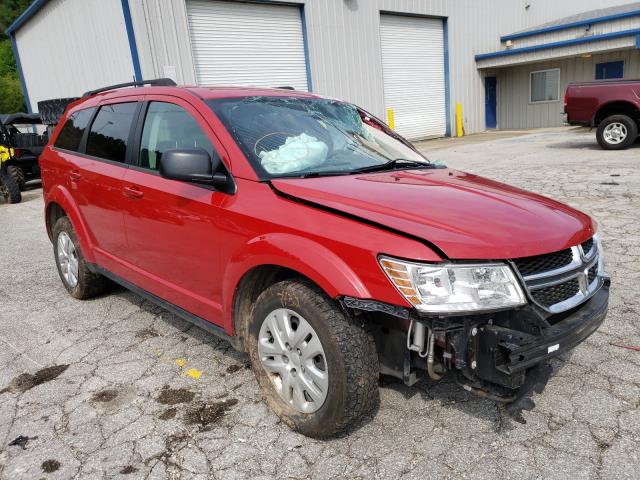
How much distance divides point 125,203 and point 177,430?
1615 millimetres

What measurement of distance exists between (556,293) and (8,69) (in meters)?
48.3

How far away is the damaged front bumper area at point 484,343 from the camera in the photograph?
201cm

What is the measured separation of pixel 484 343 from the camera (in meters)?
2.02

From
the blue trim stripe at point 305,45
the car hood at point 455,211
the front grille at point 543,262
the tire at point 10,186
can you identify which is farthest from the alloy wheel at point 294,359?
the blue trim stripe at point 305,45

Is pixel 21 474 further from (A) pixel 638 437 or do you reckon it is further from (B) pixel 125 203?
(A) pixel 638 437

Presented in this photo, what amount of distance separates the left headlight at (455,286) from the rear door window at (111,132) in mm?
2467

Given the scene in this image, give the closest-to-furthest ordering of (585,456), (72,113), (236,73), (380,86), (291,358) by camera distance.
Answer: (585,456) → (291,358) → (72,113) → (236,73) → (380,86)

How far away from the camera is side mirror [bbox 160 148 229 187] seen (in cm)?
259

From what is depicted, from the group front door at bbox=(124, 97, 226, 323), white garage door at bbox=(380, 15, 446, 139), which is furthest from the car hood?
white garage door at bbox=(380, 15, 446, 139)

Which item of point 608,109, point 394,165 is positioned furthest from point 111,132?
point 608,109

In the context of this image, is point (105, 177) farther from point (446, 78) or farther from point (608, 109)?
point (446, 78)

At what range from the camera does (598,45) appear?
1927cm

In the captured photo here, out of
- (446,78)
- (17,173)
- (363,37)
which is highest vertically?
(363,37)

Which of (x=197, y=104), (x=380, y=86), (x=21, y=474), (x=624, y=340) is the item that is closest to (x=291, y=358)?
(x=21, y=474)
